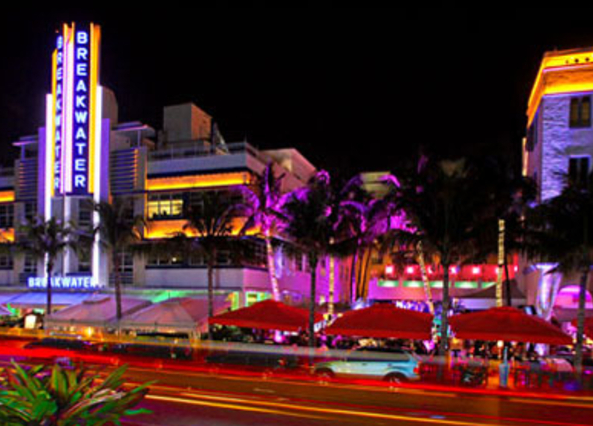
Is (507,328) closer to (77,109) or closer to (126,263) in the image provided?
(126,263)

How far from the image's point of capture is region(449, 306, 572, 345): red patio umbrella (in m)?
18.6

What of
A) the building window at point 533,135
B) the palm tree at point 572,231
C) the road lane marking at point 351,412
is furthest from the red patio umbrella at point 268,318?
the building window at point 533,135

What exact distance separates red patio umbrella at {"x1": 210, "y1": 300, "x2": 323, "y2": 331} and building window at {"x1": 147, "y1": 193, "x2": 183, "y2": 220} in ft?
54.1

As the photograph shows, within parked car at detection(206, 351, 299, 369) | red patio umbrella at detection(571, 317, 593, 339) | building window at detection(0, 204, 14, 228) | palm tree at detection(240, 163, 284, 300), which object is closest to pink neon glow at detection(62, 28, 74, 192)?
→ building window at detection(0, 204, 14, 228)

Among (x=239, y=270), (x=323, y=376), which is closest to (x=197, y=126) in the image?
(x=239, y=270)

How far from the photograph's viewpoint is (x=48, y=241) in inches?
1507

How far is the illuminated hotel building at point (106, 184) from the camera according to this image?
124 feet

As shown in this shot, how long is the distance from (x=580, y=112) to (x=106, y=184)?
1109 inches

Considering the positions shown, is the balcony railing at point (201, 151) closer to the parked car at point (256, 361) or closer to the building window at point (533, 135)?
the building window at point (533, 135)

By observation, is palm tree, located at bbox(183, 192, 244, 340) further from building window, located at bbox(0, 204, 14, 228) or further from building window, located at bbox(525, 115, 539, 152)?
building window, located at bbox(0, 204, 14, 228)

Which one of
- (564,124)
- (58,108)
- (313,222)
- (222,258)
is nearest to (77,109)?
(58,108)

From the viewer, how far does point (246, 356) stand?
2328 centimetres

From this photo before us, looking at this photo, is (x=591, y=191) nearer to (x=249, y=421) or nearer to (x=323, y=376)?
(x=323, y=376)

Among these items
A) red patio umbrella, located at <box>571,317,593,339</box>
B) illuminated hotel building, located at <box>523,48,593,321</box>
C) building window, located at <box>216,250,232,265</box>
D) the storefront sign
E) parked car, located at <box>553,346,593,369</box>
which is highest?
illuminated hotel building, located at <box>523,48,593,321</box>
